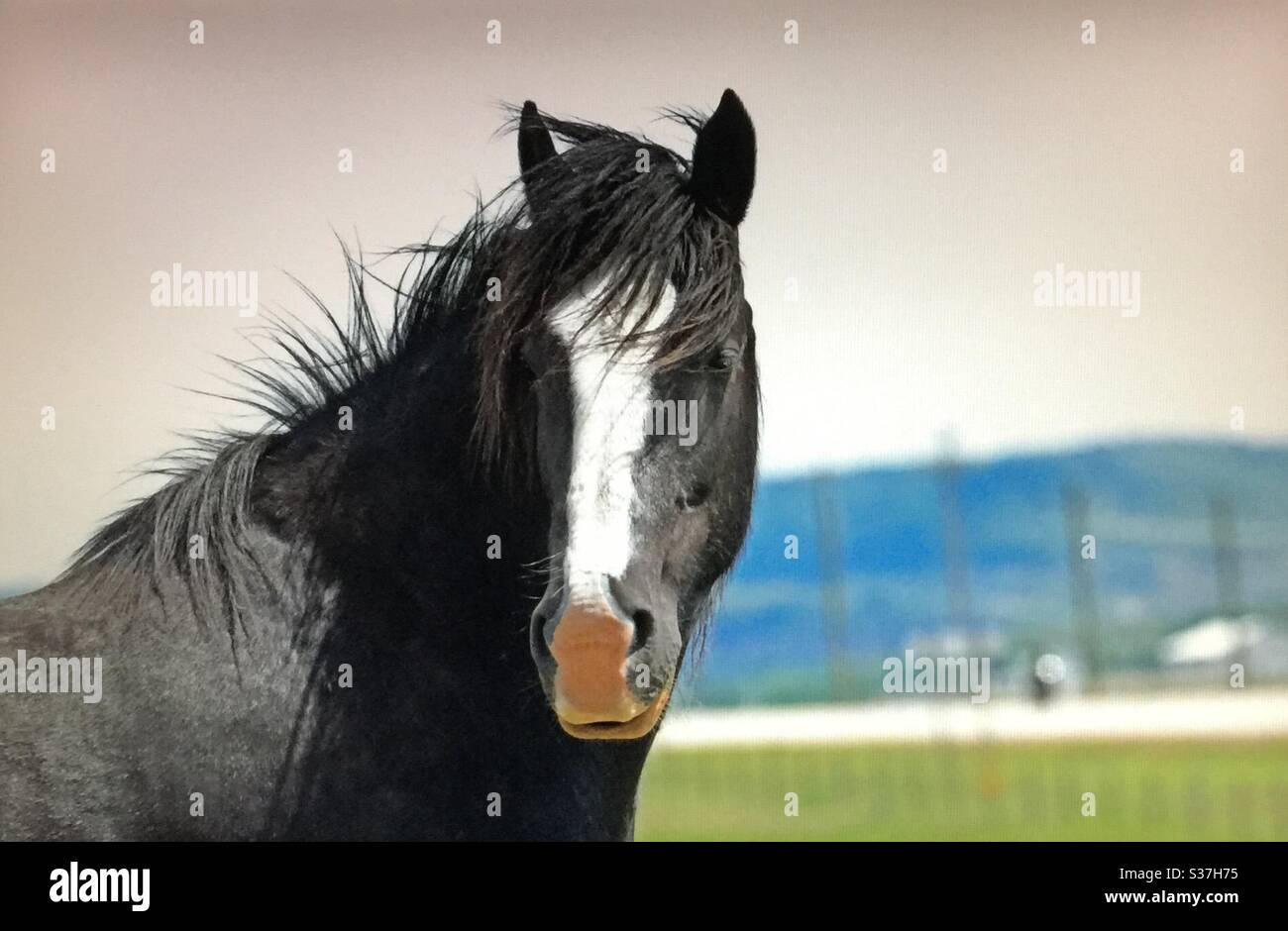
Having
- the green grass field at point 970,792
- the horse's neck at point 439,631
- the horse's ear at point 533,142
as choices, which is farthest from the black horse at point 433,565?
the green grass field at point 970,792

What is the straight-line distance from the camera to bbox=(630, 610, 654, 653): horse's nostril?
1915 mm

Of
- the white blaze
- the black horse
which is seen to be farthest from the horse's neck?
the white blaze

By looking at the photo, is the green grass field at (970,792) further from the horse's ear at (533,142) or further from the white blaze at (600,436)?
the horse's ear at (533,142)

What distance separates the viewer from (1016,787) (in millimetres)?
3697

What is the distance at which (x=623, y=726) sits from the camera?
1979 millimetres

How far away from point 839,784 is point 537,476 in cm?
224

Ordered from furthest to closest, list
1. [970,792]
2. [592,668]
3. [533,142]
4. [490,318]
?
[970,792], [533,142], [490,318], [592,668]

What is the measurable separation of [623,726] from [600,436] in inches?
23.2

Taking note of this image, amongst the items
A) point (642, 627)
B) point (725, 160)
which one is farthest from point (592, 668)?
point (725, 160)

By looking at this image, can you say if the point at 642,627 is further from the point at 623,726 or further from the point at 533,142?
the point at 533,142

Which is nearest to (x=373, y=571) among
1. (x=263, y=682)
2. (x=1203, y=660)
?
(x=263, y=682)

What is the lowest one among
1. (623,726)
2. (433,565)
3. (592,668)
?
(623,726)

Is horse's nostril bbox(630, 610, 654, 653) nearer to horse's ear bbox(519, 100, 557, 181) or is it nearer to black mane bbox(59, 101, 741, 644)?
black mane bbox(59, 101, 741, 644)
